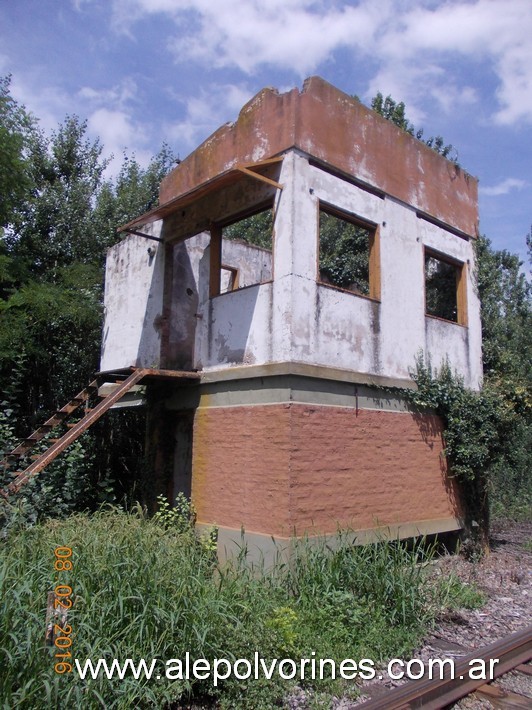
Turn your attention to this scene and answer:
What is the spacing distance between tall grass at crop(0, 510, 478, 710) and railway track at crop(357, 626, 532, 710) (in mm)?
670

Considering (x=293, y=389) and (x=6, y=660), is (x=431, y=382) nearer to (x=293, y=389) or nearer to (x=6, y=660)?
(x=293, y=389)

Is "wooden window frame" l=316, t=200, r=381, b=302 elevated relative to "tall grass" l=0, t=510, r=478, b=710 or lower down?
elevated

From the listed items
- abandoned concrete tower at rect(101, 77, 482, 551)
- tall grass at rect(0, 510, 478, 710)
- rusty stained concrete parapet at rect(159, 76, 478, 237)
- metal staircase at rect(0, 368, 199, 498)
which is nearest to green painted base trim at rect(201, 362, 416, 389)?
abandoned concrete tower at rect(101, 77, 482, 551)

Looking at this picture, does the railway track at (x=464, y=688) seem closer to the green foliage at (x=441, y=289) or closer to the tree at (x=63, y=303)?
the tree at (x=63, y=303)

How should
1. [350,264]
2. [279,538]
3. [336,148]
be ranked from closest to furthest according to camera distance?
[279,538]
[336,148]
[350,264]

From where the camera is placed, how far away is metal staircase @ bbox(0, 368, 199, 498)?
7.75m

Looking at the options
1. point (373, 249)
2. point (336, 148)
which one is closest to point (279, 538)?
point (373, 249)

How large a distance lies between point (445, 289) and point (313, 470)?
19.6 ft

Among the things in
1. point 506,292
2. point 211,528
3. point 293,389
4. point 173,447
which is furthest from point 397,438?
point 506,292

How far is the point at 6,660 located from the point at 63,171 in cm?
1855

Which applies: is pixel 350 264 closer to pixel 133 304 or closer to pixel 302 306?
pixel 133 304

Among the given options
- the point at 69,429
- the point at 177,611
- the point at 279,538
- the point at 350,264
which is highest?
the point at 350,264

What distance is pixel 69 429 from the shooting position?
902 cm

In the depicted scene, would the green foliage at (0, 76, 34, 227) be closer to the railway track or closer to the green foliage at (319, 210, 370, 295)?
the green foliage at (319, 210, 370, 295)
